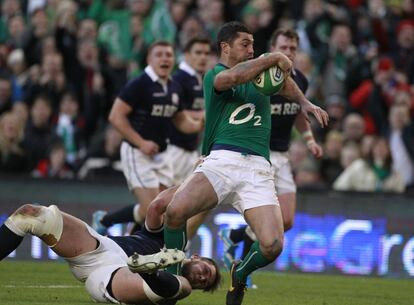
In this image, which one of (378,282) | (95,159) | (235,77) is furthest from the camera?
(95,159)

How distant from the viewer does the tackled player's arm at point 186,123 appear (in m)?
14.8

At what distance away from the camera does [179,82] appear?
51.2 feet

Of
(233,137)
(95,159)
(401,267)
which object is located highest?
(233,137)

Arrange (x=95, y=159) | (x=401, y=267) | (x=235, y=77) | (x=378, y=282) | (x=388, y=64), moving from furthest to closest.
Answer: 1. (x=388, y=64)
2. (x=95, y=159)
3. (x=401, y=267)
4. (x=378, y=282)
5. (x=235, y=77)

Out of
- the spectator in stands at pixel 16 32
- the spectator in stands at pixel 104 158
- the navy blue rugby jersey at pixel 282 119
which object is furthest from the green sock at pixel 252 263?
the spectator in stands at pixel 16 32

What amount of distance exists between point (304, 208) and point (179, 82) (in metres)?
2.83

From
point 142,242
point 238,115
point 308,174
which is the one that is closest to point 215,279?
point 142,242

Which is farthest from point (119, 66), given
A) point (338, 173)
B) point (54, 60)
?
point (338, 173)

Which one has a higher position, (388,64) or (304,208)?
(388,64)

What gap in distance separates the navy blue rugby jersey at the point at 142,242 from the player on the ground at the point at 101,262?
0.06ft

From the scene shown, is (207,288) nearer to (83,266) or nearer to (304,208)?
(83,266)

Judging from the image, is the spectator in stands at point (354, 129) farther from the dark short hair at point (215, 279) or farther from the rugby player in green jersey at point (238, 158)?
the dark short hair at point (215, 279)

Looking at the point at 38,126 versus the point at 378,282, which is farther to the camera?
the point at 38,126

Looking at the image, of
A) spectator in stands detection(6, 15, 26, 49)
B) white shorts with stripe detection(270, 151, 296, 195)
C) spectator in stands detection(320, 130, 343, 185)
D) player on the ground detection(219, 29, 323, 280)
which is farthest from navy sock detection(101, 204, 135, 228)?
spectator in stands detection(6, 15, 26, 49)
